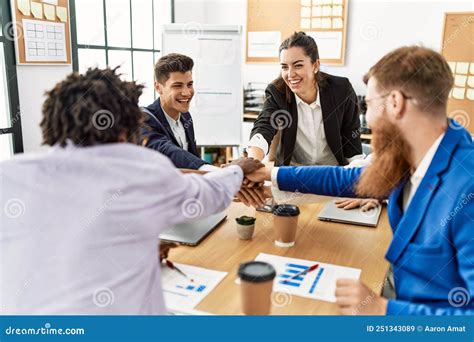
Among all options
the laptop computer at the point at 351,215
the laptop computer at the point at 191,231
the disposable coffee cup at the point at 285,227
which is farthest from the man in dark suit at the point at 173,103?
the disposable coffee cup at the point at 285,227

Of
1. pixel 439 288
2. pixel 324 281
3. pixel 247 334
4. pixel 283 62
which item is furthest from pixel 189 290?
pixel 283 62

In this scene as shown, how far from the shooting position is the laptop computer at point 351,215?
1.59 metres

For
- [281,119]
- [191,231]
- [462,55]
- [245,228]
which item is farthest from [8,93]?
[462,55]

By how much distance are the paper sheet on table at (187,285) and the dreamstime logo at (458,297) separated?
0.58 m

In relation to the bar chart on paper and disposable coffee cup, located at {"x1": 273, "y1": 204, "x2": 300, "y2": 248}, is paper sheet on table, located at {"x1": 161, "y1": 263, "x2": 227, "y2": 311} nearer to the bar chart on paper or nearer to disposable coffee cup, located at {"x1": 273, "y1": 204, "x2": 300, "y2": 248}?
the bar chart on paper

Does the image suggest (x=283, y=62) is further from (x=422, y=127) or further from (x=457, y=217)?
(x=457, y=217)

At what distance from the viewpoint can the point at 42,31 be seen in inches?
113

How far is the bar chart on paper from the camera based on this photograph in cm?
109

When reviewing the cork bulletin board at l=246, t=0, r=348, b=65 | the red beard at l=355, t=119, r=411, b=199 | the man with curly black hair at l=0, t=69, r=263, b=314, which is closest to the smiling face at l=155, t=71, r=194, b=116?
the red beard at l=355, t=119, r=411, b=199

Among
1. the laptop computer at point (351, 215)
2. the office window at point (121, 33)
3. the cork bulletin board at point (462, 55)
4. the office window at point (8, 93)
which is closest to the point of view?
the laptop computer at point (351, 215)

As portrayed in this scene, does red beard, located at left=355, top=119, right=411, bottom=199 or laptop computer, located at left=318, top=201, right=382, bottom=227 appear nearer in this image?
red beard, located at left=355, top=119, right=411, bottom=199

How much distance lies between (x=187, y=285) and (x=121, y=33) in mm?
3344

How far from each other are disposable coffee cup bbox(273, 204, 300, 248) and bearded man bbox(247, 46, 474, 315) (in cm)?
31

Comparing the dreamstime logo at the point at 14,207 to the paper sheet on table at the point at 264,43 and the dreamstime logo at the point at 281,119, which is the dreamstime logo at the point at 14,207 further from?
the paper sheet on table at the point at 264,43
